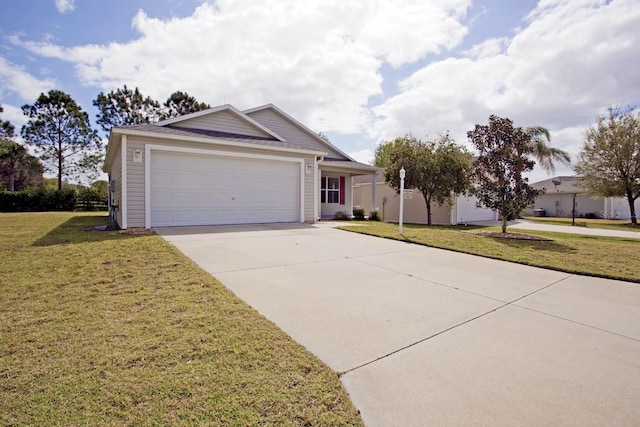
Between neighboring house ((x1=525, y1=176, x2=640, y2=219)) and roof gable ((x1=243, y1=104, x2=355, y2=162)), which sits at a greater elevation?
roof gable ((x1=243, y1=104, x2=355, y2=162))

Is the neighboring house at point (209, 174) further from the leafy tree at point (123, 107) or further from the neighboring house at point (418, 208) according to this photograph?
the leafy tree at point (123, 107)

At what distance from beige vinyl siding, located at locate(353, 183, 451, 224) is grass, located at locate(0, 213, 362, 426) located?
15732 mm

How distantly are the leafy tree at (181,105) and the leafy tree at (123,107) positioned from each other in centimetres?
105

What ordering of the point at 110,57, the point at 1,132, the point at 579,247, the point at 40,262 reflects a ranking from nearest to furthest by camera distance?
the point at 40,262 < the point at 579,247 < the point at 110,57 < the point at 1,132

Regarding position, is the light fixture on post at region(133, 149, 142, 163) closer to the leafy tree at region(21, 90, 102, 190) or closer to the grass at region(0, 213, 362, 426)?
the grass at region(0, 213, 362, 426)

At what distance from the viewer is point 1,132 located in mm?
28656

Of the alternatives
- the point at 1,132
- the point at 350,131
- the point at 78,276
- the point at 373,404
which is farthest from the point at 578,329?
the point at 1,132

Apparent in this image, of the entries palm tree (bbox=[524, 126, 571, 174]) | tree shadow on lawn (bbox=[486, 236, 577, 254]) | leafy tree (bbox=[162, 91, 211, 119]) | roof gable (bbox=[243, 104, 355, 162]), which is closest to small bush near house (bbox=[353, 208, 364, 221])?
roof gable (bbox=[243, 104, 355, 162])

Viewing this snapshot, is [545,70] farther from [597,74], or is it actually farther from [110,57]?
[110,57]

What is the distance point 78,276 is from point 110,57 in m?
15.6

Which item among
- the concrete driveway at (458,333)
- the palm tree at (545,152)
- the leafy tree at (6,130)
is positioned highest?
the leafy tree at (6,130)

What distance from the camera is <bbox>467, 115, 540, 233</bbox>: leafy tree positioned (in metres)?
9.76

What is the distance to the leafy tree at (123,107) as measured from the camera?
30.0 m

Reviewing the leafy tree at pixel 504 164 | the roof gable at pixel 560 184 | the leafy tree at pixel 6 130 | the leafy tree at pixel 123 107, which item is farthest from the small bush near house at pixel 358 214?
the leafy tree at pixel 6 130
